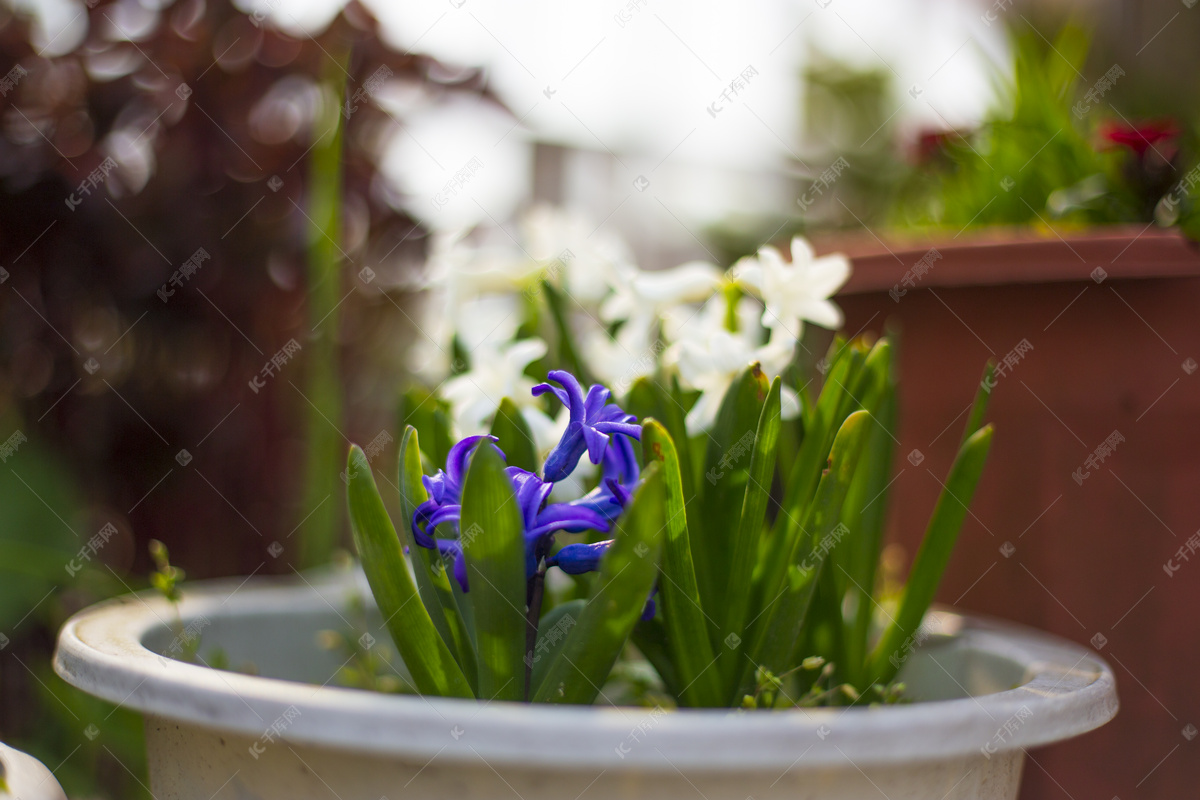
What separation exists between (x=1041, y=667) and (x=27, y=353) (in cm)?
130

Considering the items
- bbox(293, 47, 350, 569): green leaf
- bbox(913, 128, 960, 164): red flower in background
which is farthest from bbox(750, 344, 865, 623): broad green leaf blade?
bbox(913, 128, 960, 164): red flower in background

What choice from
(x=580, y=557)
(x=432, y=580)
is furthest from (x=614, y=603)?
(x=432, y=580)

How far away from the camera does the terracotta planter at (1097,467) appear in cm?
88

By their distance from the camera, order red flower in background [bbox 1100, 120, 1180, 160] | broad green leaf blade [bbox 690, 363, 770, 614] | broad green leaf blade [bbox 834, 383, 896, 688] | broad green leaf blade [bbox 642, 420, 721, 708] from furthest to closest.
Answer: red flower in background [bbox 1100, 120, 1180, 160] < broad green leaf blade [bbox 834, 383, 896, 688] < broad green leaf blade [bbox 690, 363, 770, 614] < broad green leaf blade [bbox 642, 420, 721, 708]

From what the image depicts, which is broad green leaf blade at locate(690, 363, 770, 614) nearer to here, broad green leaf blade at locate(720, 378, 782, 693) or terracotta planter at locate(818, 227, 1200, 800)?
broad green leaf blade at locate(720, 378, 782, 693)

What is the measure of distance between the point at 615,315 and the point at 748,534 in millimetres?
351

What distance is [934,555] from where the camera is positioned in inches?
28.6

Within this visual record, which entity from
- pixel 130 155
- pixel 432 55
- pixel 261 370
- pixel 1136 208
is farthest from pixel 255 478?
pixel 1136 208

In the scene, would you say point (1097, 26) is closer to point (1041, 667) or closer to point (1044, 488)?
point (1044, 488)

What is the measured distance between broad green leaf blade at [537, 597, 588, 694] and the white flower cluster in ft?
0.55

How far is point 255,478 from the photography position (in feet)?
4.27

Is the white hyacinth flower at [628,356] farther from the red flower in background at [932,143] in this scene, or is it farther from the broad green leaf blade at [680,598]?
the red flower in background at [932,143]

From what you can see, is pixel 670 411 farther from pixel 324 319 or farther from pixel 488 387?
pixel 324 319

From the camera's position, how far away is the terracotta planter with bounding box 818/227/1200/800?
877mm
